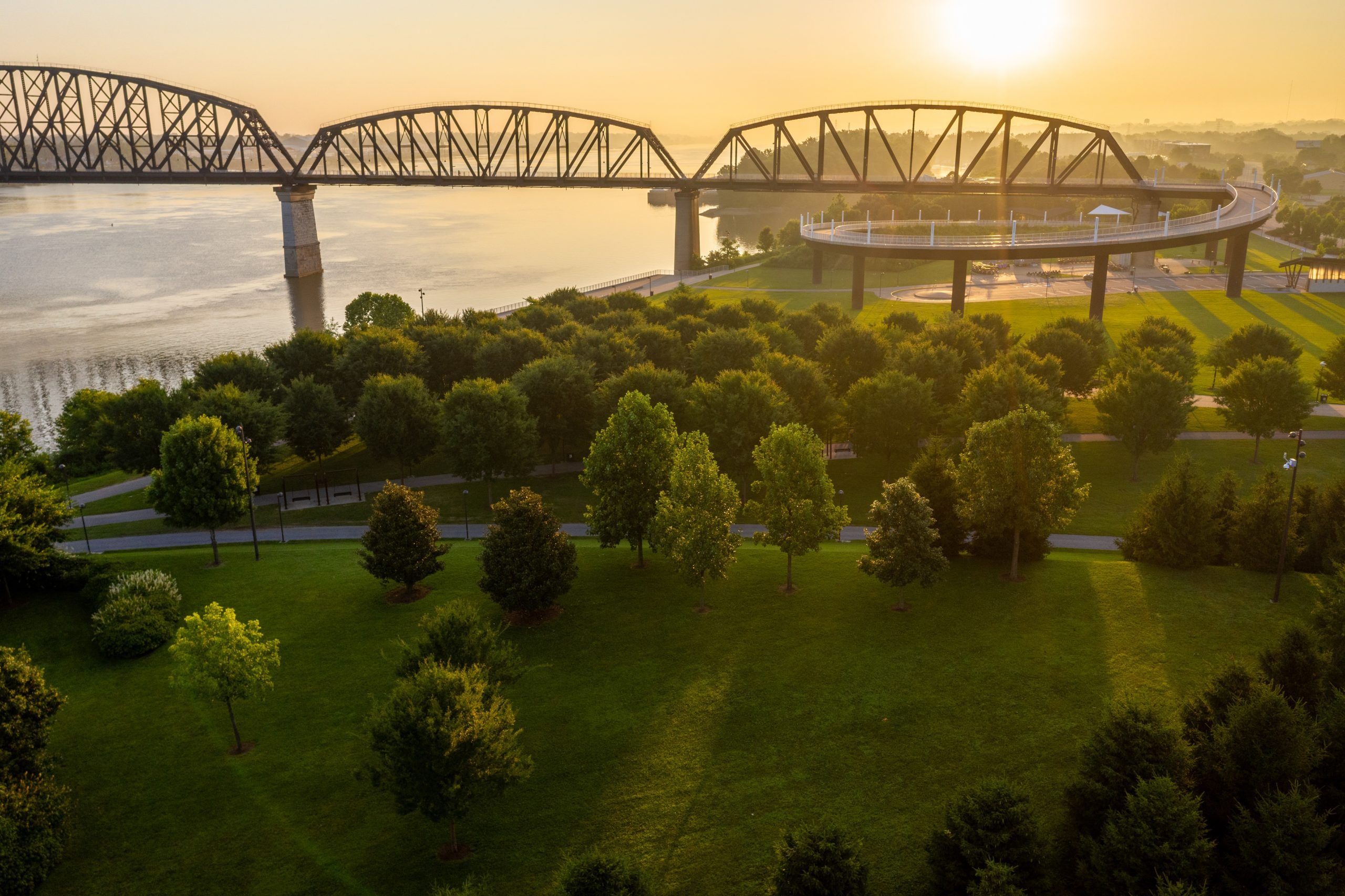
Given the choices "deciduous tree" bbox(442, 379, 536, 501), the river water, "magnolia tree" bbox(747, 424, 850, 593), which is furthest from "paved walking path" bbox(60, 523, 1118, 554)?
the river water

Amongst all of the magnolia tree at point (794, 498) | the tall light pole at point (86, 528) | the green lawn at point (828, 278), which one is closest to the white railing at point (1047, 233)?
the green lawn at point (828, 278)

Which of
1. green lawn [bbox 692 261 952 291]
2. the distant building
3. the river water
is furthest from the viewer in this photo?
green lawn [bbox 692 261 952 291]

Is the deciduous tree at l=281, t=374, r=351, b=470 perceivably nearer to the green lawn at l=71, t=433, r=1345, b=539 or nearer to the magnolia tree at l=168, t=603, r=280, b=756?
the green lawn at l=71, t=433, r=1345, b=539

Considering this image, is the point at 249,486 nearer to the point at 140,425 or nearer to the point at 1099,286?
the point at 140,425

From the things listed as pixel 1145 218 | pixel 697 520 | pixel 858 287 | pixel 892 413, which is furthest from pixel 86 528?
pixel 1145 218

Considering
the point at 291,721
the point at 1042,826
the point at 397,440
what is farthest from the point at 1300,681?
the point at 397,440

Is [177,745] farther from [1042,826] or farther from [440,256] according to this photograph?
[440,256]
